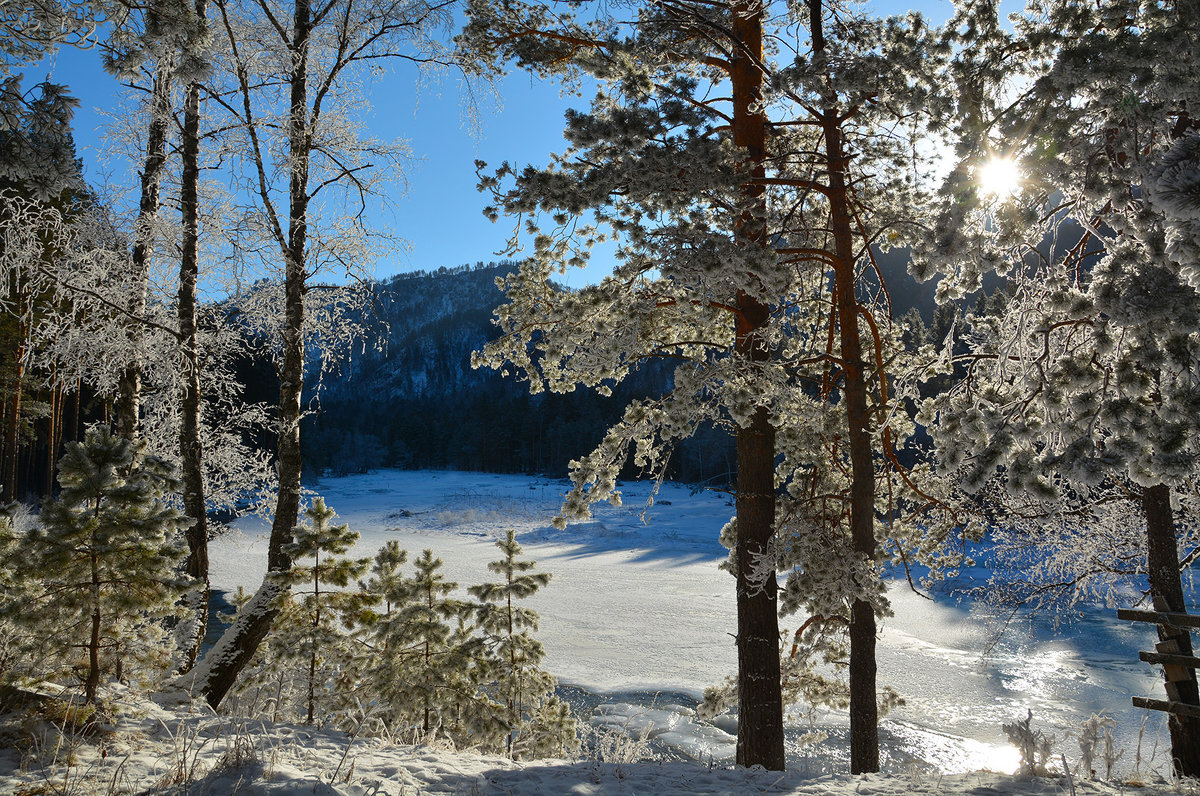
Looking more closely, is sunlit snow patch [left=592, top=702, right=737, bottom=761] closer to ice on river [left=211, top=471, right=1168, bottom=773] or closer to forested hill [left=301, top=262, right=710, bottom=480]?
ice on river [left=211, top=471, right=1168, bottom=773]

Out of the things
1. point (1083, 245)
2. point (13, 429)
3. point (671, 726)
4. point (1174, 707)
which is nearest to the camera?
point (1083, 245)

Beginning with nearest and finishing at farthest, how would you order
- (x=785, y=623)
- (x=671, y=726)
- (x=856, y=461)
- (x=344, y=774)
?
1. (x=344, y=774)
2. (x=856, y=461)
3. (x=671, y=726)
4. (x=785, y=623)

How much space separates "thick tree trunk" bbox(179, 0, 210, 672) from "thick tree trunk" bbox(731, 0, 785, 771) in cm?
610

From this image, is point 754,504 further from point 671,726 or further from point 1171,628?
point 671,726

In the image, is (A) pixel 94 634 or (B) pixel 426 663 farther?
(B) pixel 426 663

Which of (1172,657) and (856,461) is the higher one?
(856,461)

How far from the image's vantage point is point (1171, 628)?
6.01 metres

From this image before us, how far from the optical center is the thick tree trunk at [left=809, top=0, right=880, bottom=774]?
19.1ft

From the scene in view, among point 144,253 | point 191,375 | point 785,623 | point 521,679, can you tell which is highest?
point 144,253

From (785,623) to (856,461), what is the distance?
42.4 feet

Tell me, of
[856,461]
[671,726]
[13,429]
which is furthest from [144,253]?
[13,429]

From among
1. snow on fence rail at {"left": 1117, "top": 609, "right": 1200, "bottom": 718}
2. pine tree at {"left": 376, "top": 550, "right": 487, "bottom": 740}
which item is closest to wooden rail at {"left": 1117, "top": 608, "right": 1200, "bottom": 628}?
snow on fence rail at {"left": 1117, "top": 609, "right": 1200, "bottom": 718}

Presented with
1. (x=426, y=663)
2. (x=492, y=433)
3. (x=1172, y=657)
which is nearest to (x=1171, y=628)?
(x=1172, y=657)

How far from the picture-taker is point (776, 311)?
6.43 metres
